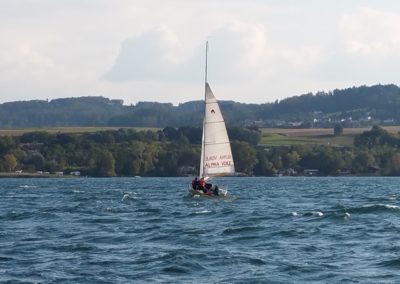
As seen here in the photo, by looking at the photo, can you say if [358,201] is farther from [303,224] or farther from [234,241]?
[234,241]

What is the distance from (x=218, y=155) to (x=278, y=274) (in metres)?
44.5

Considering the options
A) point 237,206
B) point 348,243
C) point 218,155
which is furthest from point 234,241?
point 218,155

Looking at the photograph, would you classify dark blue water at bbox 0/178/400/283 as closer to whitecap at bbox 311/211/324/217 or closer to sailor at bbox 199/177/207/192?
whitecap at bbox 311/211/324/217

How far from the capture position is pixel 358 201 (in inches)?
3381

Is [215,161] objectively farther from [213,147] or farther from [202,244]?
[202,244]

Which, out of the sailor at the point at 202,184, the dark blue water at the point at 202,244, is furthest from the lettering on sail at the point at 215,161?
the dark blue water at the point at 202,244

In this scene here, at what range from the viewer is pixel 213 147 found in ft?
278

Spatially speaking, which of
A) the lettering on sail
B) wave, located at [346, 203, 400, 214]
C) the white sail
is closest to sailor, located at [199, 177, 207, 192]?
the white sail

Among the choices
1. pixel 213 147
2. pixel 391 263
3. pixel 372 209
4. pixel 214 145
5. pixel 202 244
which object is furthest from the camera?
pixel 214 145

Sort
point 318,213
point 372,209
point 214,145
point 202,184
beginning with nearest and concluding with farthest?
point 318,213
point 372,209
point 202,184
point 214,145

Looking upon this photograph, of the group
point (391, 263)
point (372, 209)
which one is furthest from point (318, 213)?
point (391, 263)

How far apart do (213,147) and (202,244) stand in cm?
3591

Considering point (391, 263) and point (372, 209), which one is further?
point (372, 209)

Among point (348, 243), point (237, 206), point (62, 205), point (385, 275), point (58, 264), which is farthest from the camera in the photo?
point (62, 205)
